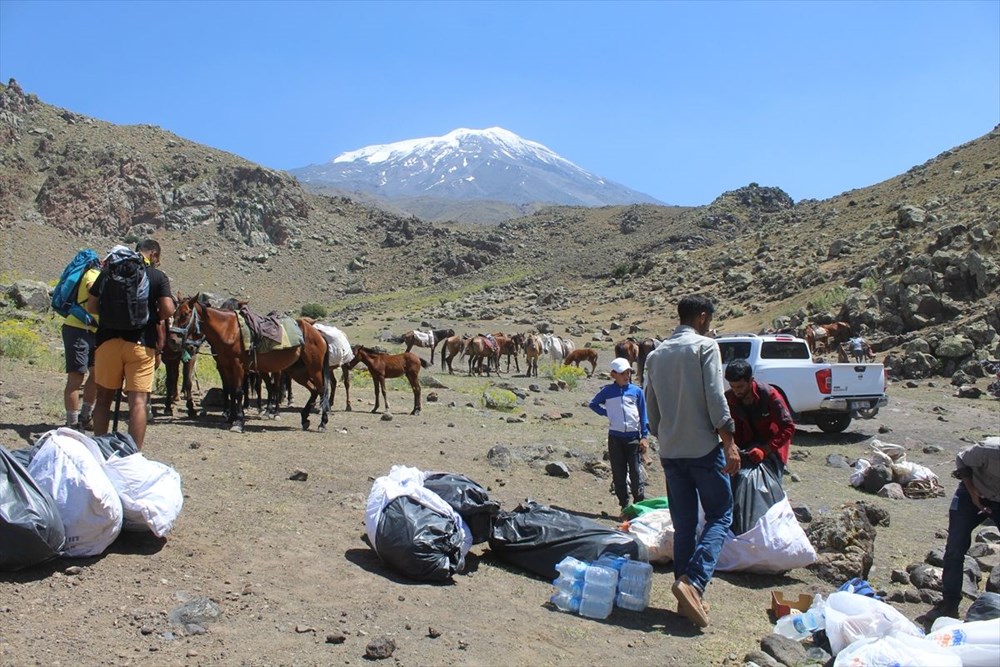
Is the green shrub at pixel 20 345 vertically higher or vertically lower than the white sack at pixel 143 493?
higher

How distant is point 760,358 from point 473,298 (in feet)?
129

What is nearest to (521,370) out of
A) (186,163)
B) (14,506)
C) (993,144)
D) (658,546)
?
(658,546)

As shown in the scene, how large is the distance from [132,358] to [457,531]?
3177 millimetres

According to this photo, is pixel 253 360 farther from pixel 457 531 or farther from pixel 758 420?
pixel 758 420

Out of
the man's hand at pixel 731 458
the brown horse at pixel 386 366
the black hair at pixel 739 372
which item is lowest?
the brown horse at pixel 386 366

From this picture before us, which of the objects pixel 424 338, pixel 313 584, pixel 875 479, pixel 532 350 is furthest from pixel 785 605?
pixel 424 338

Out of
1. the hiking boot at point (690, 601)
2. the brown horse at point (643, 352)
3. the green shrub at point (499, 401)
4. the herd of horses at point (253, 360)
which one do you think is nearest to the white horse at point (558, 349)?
the brown horse at point (643, 352)

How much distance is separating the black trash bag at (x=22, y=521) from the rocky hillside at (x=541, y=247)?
69.3ft

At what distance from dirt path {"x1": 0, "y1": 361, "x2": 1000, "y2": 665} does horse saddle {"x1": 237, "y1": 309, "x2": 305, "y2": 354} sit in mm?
1065

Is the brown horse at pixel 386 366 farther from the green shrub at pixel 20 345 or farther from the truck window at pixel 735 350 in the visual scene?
the truck window at pixel 735 350

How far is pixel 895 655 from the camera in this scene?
4391mm

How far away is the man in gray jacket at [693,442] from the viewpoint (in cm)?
564

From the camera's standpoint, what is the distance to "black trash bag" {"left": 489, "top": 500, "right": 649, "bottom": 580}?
6.49 m

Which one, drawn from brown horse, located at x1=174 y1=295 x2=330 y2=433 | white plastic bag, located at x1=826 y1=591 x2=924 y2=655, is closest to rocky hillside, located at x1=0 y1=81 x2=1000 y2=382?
brown horse, located at x1=174 y1=295 x2=330 y2=433
